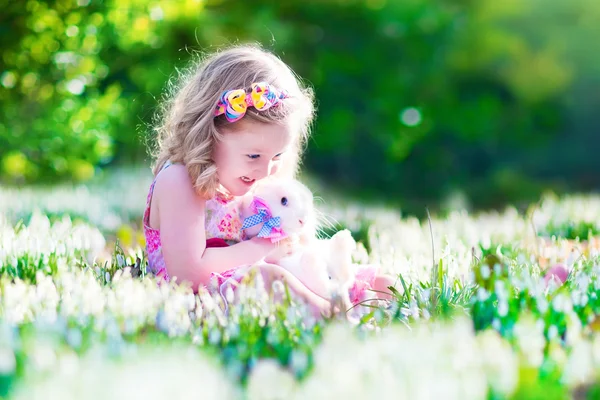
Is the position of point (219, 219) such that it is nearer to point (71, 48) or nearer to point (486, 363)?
point (486, 363)

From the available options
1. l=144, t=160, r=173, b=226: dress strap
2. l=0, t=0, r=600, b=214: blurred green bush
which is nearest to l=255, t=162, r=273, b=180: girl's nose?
l=144, t=160, r=173, b=226: dress strap

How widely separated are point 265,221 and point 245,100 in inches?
24.3

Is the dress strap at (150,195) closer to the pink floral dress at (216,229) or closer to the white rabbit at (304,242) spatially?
the pink floral dress at (216,229)

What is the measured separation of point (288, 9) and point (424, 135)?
4120mm

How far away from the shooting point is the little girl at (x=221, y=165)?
365 centimetres

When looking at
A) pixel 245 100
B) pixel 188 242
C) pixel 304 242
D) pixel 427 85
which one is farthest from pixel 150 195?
pixel 427 85

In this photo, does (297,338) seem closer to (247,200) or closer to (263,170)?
(263,170)

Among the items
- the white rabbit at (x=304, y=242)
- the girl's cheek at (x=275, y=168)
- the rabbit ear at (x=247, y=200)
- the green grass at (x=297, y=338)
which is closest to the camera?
the green grass at (x=297, y=338)

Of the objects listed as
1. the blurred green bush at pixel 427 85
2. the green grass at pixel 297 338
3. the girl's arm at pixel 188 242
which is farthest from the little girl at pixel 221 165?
the blurred green bush at pixel 427 85

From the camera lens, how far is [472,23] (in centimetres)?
1625

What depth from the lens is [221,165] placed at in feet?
12.3

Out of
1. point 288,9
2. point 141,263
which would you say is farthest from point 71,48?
point 288,9

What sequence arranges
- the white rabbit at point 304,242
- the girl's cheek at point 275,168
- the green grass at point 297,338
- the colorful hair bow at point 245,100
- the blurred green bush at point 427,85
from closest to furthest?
the green grass at point 297,338 < the white rabbit at point 304,242 < the colorful hair bow at point 245,100 < the girl's cheek at point 275,168 < the blurred green bush at point 427,85

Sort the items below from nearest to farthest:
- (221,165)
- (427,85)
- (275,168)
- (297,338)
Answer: (297,338) → (221,165) → (275,168) → (427,85)
